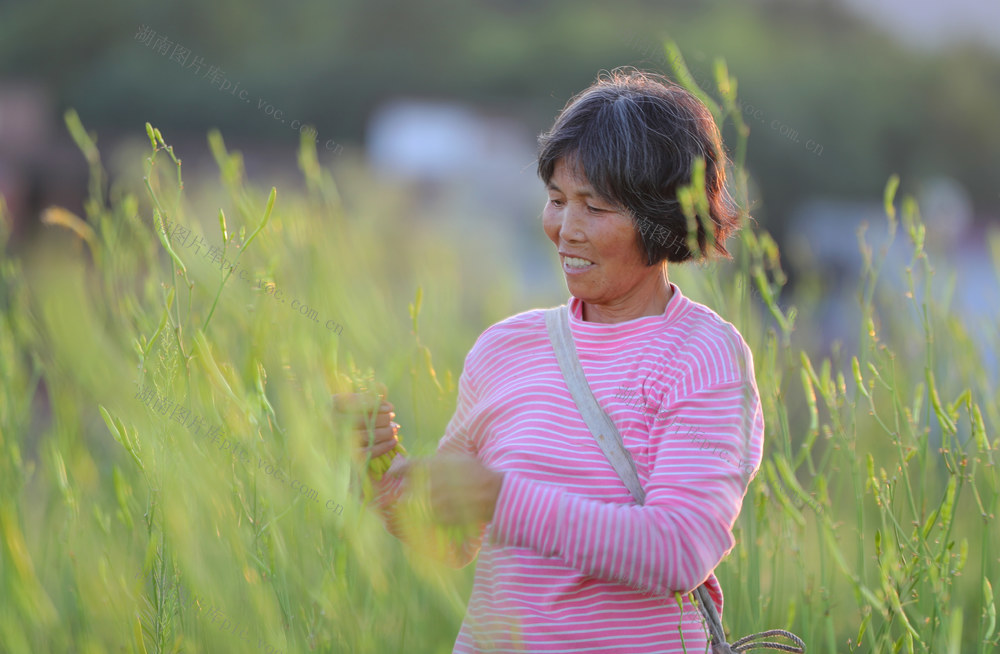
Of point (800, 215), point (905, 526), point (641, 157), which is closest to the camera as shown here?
point (641, 157)

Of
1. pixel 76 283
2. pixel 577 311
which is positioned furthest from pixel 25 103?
pixel 577 311

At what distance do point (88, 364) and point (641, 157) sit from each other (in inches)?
43.7

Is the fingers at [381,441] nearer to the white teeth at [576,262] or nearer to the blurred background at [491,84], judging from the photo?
the white teeth at [576,262]

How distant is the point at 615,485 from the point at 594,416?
84 millimetres

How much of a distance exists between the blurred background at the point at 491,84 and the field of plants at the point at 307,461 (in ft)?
55.6

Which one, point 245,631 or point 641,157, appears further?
point 641,157

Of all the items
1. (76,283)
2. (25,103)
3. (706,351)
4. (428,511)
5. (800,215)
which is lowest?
(428,511)

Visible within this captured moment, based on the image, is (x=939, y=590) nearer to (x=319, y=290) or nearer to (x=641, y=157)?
(x=641, y=157)

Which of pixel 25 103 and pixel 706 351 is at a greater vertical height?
pixel 25 103

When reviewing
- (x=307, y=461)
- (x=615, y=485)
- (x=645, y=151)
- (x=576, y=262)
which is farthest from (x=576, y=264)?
(x=307, y=461)

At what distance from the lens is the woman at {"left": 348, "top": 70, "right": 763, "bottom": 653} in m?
1.04

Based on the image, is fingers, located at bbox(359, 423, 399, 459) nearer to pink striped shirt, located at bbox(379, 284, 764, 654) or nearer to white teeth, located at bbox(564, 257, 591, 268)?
pink striped shirt, located at bbox(379, 284, 764, 654)

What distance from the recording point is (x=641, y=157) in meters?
1.20

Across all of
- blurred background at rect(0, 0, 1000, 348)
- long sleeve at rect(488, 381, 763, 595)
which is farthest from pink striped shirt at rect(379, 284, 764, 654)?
blurred background at rect(0, 0, 1000, 348)
